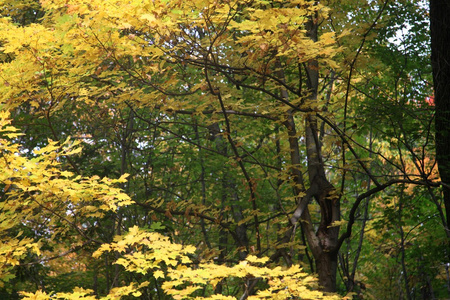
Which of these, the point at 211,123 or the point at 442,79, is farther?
the point at 211,123

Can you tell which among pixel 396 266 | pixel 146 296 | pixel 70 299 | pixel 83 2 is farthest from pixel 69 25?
pixel 396 266

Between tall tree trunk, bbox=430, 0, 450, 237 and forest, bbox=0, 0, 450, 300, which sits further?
tall tree trunk, bbox=430, 0, 450, 237

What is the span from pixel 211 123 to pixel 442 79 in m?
2.88

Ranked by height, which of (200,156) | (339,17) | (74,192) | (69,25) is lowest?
(74,192)

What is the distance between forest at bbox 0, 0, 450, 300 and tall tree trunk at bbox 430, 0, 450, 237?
2cm

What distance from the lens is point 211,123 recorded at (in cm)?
620

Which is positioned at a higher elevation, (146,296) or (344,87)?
(344,87)

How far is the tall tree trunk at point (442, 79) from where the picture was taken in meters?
5.14

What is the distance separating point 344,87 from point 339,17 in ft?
2.92

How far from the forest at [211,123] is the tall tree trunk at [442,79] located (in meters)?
0.02

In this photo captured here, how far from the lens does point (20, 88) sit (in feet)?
13.7

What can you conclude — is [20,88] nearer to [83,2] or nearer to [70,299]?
[83,2]

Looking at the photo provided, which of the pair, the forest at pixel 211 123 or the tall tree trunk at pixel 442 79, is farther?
the tall tree trunk at pixel 442 79

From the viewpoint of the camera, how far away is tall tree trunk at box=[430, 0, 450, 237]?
16.9 feet
